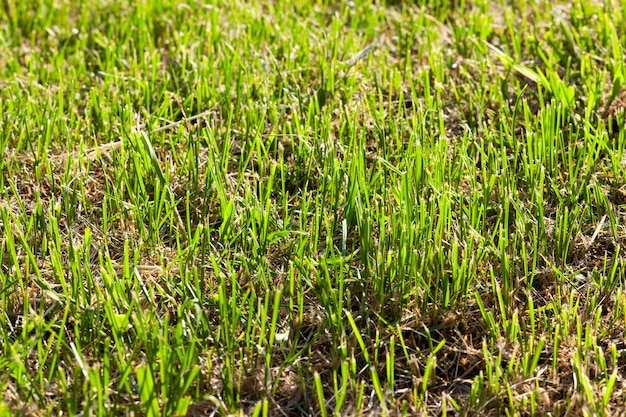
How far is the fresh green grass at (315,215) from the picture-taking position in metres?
1.99

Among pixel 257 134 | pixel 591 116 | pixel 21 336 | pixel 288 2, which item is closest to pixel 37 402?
pixel 21 336

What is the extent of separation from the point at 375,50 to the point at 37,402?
6.92 feet

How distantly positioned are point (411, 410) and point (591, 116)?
4.76 ft

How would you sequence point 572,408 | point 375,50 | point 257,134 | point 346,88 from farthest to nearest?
point 375,50
point 346,88
point 257,134
point 572,408

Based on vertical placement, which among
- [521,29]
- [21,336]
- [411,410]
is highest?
[521,29]

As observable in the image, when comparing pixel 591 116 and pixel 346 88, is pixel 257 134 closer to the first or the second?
pixel 346 88

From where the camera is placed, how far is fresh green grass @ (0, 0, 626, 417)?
78.5 inches

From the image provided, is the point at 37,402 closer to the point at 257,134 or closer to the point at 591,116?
the point at 257,134

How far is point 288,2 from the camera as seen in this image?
380cm

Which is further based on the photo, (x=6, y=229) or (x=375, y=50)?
(x=375, y=50)

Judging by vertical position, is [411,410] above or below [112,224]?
below

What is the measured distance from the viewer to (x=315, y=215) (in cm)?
237

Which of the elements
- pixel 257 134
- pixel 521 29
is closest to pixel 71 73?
pixel 257 134

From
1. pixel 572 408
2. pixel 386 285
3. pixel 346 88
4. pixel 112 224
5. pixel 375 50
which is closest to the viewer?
pixel 572 408
